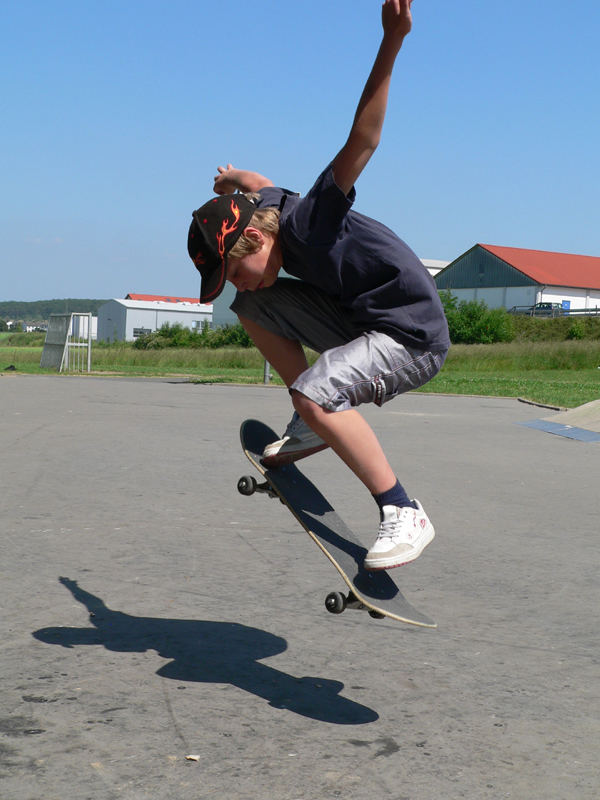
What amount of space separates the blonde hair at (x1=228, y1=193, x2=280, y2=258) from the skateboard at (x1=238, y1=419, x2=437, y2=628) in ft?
2.94

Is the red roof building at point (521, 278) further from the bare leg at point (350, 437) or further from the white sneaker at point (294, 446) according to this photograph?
the bare leg at point (350, 437)

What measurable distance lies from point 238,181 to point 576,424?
11510 mm

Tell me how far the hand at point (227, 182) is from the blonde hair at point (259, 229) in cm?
69

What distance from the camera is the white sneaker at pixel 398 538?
3.13m

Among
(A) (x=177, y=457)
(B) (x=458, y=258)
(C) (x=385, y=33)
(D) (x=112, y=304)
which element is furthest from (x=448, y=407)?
(D) (x=112, y=304)

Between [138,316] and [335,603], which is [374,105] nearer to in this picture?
[335,603]

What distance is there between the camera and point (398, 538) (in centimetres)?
317

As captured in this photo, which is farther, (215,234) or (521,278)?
(521,278)

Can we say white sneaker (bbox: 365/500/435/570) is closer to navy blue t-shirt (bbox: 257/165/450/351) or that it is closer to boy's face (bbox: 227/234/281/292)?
navy blue t-shirt (bbox: 257/165/450/351)

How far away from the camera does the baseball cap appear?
317 cm

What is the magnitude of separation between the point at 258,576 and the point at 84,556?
0.96 meters

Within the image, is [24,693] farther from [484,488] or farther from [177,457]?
[177,457]

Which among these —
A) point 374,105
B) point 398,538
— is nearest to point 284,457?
point 398,538

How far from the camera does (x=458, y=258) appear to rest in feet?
275
